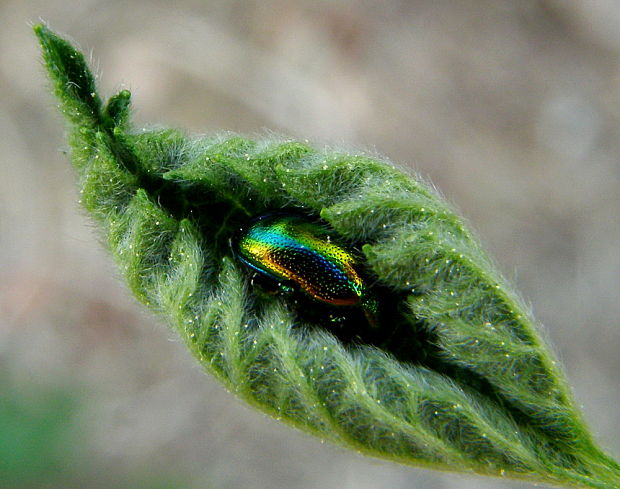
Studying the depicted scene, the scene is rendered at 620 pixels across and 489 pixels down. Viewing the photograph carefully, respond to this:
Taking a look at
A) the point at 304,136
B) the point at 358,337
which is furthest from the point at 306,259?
the point at 304,136

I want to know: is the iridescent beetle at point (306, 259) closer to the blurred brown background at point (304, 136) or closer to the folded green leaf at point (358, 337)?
the folded green leaf at point (358, 337)

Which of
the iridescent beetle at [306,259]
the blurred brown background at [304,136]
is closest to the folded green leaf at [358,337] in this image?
the iridescent beetle at [306,259]

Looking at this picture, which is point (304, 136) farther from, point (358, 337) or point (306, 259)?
point (358, 337)

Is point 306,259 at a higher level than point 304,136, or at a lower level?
lower

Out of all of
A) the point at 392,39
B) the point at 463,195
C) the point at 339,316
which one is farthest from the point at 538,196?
the point at 339,316

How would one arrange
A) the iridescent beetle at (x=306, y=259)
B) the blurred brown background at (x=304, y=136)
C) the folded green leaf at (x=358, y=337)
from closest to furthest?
1. the folded green leaf at (x=358, y=337)
2. the iridescent beetle at (x=306, y=259)
3. the blurred brown background at (x=304, y=136)

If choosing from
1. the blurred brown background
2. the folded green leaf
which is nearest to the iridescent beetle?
the folded green leaf

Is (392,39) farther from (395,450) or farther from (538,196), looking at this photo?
(395,450)
